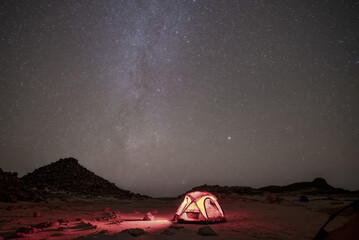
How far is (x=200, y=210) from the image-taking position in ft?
33.2

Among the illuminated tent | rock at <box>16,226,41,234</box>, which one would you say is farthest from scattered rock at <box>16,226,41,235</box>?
the illuminated tent

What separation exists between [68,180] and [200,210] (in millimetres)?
29033

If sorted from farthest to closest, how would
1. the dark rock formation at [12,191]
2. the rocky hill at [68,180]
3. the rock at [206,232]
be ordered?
the rocky hill at [68,180] → the dark rock formation at [12,191] → the rock at [206,232]

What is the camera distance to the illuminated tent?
10.0m

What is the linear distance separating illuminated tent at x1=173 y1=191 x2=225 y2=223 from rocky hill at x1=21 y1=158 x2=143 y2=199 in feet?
73.8

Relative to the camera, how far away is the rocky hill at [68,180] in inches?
1204

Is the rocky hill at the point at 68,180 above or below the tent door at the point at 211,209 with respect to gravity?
above

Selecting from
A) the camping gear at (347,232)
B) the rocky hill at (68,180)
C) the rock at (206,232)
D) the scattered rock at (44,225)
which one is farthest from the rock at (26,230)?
the rocky hill at (68,180)

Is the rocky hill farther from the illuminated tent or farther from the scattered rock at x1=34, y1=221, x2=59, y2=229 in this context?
the illuminated tent

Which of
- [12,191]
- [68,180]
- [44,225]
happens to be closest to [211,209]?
[44,225]

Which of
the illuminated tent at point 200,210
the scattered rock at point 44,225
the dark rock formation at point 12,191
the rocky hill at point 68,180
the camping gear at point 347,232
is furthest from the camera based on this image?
the rocky hill at point 68,180

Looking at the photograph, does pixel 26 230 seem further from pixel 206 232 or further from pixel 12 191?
pixel 12 191

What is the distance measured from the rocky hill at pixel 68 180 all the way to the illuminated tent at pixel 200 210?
22.5m

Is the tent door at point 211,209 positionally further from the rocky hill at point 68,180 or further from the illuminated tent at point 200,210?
the rocky hill at point 68,180
